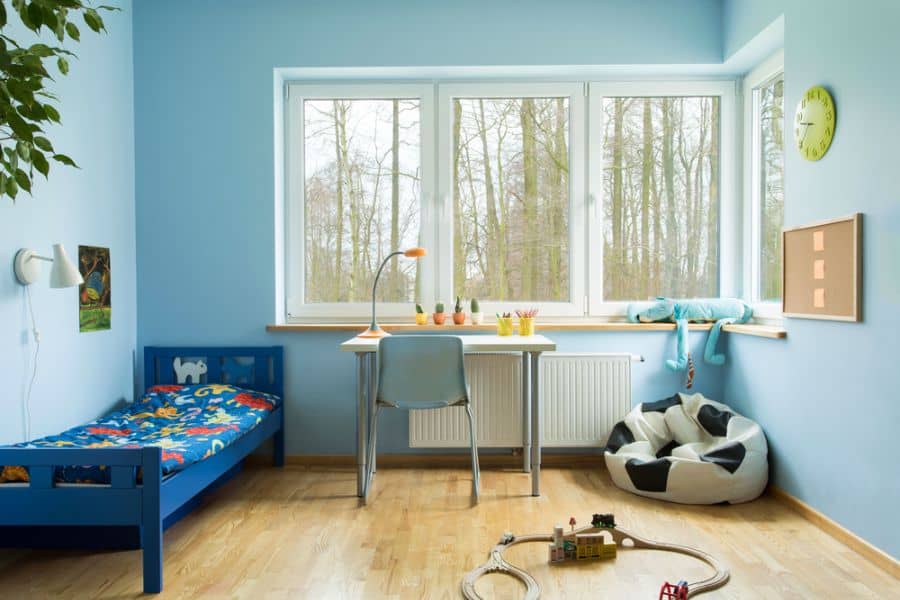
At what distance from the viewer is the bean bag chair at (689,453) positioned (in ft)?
9.79

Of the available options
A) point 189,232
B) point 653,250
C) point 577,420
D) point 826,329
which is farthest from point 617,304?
point 189,232

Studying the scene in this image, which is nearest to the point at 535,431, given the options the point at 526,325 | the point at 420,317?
the point at 526,325

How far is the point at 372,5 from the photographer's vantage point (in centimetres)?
366

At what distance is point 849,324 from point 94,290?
323 centimetres

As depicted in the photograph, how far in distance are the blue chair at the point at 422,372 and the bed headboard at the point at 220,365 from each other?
0.85 m

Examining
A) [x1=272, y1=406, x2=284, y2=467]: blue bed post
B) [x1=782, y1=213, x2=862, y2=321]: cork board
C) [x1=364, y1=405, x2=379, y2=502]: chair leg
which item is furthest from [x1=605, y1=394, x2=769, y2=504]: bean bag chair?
[x1=272, y1=406, x2=284, y2=467]: blue bed post

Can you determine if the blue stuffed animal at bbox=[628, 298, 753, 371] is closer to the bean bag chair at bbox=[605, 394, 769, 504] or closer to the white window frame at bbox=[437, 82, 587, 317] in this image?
the bean bag chair at bbox=[605, 394, 769, 504]

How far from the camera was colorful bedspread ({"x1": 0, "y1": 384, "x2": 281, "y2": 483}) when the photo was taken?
232 cm

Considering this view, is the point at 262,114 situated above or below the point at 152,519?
above

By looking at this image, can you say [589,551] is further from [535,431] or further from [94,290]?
[94,290]

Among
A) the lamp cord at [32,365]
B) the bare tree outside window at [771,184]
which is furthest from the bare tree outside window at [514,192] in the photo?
the lamp cord at [32,365]

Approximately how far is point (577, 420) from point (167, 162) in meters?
2.55

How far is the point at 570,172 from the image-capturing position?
12.5 ft

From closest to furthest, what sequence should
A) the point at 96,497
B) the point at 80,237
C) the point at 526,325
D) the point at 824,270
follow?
the point at 96,497 → the point at 824,270 → the point at 80,237 → the point at 526,325
